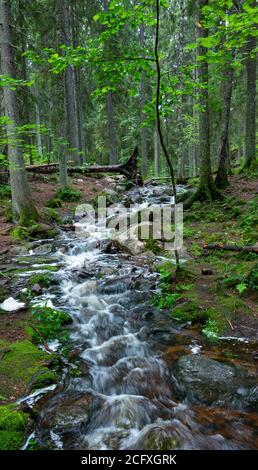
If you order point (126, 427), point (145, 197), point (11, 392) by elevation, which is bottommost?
point (126, 427)

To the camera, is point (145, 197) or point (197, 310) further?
point (145, 197)

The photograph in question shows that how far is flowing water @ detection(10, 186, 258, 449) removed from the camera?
389cm

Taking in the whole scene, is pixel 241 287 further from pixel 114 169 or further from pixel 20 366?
pixel 114 169

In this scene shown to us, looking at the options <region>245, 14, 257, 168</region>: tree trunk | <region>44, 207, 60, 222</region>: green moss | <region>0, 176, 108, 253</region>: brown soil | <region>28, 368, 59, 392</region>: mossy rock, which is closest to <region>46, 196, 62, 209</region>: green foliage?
<region>0, 176, 108, 253</region>: brown soil

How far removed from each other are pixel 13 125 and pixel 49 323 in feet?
22.2

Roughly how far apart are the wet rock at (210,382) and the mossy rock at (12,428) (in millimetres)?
2098

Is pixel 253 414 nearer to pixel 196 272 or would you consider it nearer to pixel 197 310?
pixel 197 310

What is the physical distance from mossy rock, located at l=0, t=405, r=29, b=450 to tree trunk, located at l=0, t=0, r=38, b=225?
21.6 feet

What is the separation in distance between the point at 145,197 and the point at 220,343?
12.3m

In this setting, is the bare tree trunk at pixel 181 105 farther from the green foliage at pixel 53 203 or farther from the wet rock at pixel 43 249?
the wet rock at pixel 43 249

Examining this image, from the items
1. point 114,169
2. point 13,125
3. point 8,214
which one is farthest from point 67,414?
point 114,169

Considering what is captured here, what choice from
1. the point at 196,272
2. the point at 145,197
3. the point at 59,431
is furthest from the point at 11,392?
the point at 145,197

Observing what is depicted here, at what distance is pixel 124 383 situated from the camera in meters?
5.02

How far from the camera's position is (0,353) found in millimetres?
4988
